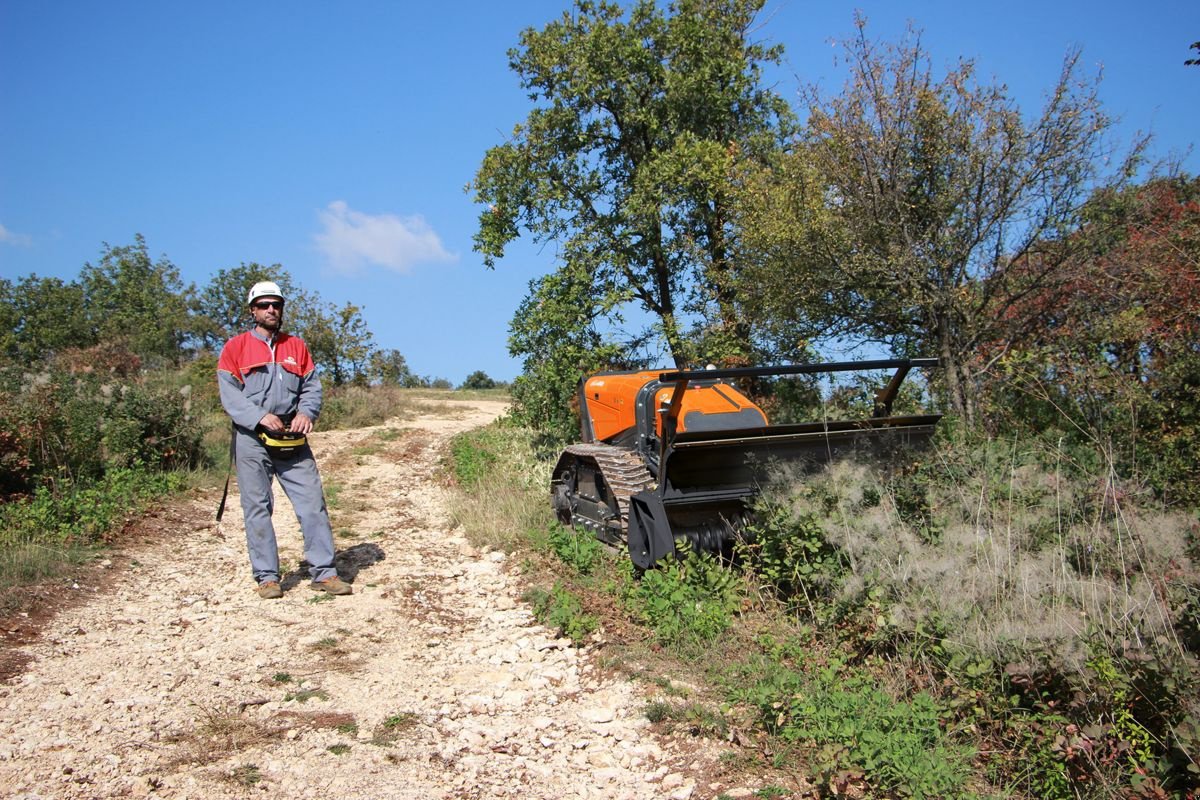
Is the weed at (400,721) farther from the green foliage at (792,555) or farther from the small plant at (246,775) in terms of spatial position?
the green foliage at (792,555)

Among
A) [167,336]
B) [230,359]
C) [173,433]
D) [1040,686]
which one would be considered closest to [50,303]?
[167,336]

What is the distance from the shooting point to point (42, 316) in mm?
34250

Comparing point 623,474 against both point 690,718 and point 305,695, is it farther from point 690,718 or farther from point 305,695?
point 305,695

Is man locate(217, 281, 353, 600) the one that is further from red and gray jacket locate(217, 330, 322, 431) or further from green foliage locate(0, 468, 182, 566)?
green foliage locate(0, 468, 182, 566)

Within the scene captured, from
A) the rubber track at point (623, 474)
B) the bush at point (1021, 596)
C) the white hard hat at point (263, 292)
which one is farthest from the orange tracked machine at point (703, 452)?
the white hard hat at point (263, 292)

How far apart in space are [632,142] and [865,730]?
12059 millimetres

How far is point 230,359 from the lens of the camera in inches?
244

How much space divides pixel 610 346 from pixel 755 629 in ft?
27.3

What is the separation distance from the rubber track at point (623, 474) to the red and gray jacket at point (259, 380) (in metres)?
2.15

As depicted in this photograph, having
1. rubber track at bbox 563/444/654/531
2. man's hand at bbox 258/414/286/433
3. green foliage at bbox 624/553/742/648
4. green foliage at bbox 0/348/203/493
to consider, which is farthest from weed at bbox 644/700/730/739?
green foliage at bbox 0/348/203/493

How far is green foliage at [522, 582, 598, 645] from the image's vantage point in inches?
206

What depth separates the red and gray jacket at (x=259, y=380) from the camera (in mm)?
6129

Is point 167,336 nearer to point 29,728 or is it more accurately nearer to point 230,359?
point 230,359

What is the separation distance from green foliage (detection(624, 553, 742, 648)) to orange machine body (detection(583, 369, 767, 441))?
1.17 m
